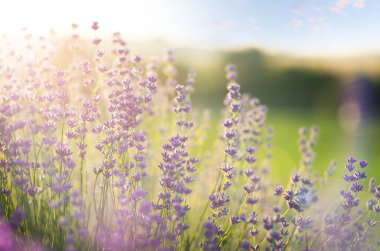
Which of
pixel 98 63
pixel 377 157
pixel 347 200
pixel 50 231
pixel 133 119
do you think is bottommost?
pixel 377 157

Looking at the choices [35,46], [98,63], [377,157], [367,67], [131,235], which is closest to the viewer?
[131,235]

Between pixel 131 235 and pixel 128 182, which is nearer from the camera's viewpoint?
pixel 131 235

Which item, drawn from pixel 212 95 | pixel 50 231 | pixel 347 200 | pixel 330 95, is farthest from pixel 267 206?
pixel 330 95

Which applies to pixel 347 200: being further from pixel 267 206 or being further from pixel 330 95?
pixel 330 95

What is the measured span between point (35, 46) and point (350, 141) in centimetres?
773

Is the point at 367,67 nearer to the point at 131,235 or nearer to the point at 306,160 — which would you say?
the point at 306,160

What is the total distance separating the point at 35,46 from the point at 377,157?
21.2 ft

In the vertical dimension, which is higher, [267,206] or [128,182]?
[128,182]

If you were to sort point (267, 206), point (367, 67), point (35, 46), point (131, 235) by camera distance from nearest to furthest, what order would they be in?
point (131, 235) → point (35, 46) → point (267, 206) → point (367, 67)

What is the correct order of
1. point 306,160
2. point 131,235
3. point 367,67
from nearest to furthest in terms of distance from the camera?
1. point 131,235
2. point 306,160
3. point 367,67

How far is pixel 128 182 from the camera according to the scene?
258 centimetres

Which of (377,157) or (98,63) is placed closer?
(98,63)

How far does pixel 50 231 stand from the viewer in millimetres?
2607

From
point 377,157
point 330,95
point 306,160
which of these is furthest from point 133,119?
point 330,95
